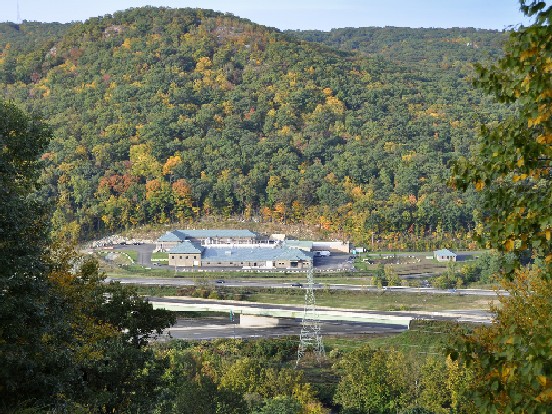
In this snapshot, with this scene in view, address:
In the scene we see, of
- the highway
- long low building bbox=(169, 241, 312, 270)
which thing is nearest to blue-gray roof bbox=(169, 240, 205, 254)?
long low building bbox=(169, 241, 312, 270)

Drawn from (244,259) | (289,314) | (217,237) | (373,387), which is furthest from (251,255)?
(373,387)

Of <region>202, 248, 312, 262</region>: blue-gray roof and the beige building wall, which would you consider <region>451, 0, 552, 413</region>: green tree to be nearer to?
<region>202, 248, 312, 262</region>: blue-gray roof

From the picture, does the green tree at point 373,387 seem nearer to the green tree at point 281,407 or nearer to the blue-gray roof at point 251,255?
the green tree at point 281,407

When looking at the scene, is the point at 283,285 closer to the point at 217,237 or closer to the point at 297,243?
the point at 297,243

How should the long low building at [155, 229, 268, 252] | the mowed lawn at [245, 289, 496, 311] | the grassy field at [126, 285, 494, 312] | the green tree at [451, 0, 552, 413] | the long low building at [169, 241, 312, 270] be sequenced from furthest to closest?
the long low building at [155, 229, 268, 252], the long low building at [169, 241, 312, 270], the grassy field at [126, 285, 494, 312], the mowed lawn at [245, 289, 496, 311], the green tree at [451, 0, 552, 413]

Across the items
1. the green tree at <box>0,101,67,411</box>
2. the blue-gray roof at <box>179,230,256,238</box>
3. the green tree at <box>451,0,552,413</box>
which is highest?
the green tree at <box>451,0,552,413</box>

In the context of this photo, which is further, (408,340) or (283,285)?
(283,285)

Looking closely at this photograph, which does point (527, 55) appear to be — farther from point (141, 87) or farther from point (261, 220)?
point (141, 87)

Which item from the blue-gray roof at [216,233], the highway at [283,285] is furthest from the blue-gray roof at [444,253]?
the blue-gray roof at [216,233]

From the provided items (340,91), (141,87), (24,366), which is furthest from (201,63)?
(24,366)
